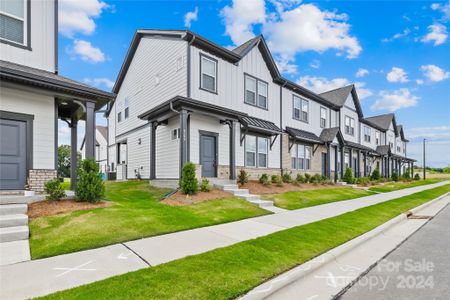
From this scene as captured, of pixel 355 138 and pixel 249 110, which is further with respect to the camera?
pixel 355 138

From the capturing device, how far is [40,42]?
9039 millimetres

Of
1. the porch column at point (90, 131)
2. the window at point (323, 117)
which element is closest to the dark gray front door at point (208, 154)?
the porch column at point (90, 131)

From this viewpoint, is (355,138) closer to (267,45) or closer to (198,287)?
(267,45)

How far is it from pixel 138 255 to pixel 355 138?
28002mm

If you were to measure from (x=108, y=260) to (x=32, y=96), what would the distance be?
6.73 meters

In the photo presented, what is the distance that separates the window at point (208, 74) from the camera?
43.8 feet

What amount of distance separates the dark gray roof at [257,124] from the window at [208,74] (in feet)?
7.63

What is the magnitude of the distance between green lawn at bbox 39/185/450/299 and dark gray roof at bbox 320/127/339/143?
16084 mm

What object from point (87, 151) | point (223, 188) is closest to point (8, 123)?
point (87, 151)

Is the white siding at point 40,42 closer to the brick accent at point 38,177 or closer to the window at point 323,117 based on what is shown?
the brick accent at point 38,177

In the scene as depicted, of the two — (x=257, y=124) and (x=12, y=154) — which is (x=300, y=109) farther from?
(x=12, y=154)

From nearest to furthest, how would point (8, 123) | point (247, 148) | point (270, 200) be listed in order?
1. point (8, 123)
2. point (270, 200)
3. point (247, 148)

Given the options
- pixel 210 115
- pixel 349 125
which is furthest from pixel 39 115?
pixel 349 125

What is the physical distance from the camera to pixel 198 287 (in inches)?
138
